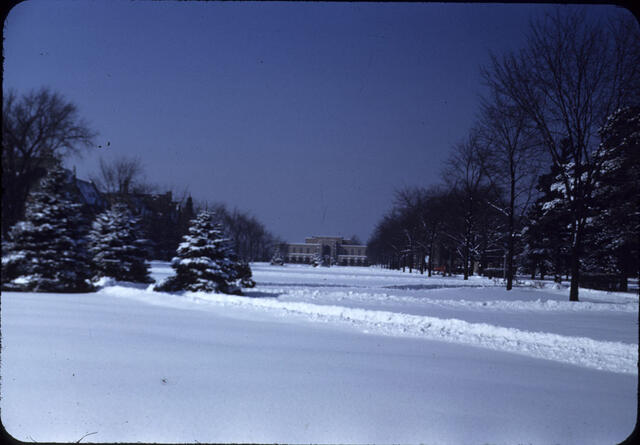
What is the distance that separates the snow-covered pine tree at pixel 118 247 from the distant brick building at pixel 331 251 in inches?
2369

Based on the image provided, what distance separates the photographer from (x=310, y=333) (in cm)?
588

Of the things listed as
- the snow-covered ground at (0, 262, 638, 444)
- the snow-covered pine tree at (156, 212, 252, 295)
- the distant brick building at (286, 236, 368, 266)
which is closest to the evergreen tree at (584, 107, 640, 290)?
the snow-covered ground at (0, 262, 638, 444)

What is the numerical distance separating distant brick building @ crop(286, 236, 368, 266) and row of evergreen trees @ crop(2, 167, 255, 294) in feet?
199

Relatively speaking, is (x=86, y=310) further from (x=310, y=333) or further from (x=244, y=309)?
(x=310, y=333)

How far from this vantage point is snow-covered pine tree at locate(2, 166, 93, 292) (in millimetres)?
9805

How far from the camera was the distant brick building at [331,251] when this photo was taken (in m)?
82.4

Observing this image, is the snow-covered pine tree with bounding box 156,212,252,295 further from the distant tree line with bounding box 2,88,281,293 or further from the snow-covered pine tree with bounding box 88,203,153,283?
the snow-covered pine tree with bounding box 88,203,153,283

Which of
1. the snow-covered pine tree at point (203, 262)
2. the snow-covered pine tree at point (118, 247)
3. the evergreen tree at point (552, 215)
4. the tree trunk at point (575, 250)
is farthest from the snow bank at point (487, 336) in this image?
the snow-covered pine tree at point (118, 247)

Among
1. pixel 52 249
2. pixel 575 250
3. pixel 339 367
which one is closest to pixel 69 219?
pixel 52 249

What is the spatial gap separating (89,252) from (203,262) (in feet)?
11.8

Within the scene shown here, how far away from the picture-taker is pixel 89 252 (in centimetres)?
1215

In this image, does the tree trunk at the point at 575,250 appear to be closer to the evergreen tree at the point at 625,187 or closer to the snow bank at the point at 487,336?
the evergreen tree at the point at 625,187

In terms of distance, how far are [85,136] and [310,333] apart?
4447 mm

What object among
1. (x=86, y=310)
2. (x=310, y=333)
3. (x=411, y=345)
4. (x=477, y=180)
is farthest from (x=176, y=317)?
(x=477, y=180)
